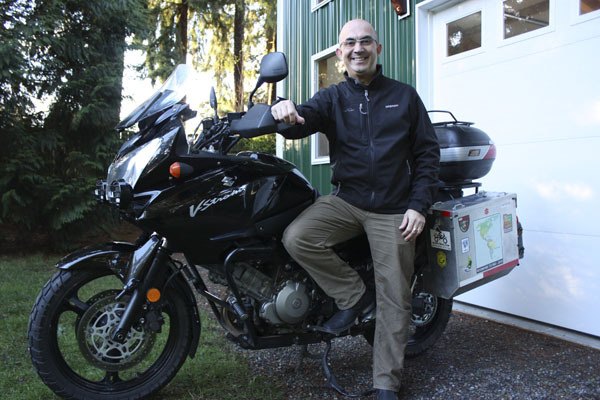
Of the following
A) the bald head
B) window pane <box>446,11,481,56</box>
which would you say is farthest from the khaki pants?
window pane <box>446,11,481,56</box>

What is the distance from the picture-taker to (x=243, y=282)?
7.99 ft

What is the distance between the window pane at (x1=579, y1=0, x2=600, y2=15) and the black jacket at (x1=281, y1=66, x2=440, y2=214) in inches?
68.3

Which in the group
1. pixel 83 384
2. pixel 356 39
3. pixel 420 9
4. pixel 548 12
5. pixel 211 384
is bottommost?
pixel 211 384

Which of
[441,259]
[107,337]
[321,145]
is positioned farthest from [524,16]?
[107,337]

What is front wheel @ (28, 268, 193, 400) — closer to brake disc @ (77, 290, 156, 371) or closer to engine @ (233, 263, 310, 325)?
brake disc @ (77, 290, 156, 371)

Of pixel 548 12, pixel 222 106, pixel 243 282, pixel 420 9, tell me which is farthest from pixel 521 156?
pixel 222 106

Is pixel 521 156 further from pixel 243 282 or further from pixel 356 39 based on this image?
pixel 243 282

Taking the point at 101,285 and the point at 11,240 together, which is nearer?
the point at 101,285

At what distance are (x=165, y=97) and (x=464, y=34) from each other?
300 centimetres

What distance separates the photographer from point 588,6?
11.1 feet

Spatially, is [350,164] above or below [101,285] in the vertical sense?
above

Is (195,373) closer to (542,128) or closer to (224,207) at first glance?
(224,207)

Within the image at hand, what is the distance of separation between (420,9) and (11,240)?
6.65 metres

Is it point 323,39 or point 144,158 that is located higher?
point 323,39
